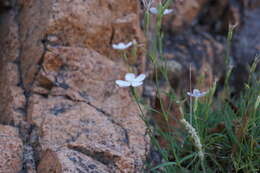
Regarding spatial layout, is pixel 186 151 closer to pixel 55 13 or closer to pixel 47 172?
pixel 47 172

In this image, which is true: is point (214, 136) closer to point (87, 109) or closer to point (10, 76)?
point (87, 109)

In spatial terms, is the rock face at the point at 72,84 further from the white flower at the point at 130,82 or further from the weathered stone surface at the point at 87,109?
the white flower at the point at 130,82

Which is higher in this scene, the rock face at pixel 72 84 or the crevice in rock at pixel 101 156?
the rock face at pixel 72 84

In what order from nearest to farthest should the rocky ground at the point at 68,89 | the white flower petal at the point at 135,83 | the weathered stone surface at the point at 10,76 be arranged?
the white flower petal at the point at 135,83, the rocky ground at the point at 68,89, the weathered stone surface at the point at 10,76

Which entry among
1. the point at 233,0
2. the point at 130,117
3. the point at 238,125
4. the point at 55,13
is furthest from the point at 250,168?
the point at 233,0

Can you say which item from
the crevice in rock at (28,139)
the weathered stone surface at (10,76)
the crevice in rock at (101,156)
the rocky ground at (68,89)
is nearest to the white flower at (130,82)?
the rocky ground at (68,89)

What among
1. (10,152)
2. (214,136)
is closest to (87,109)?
(10,152)

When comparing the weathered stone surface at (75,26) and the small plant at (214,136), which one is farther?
the weathered stone surface at (75,26)

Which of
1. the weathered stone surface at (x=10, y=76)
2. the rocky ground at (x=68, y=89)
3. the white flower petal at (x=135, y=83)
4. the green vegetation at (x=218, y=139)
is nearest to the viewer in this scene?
the white flower petal at (x=135, y=83)
